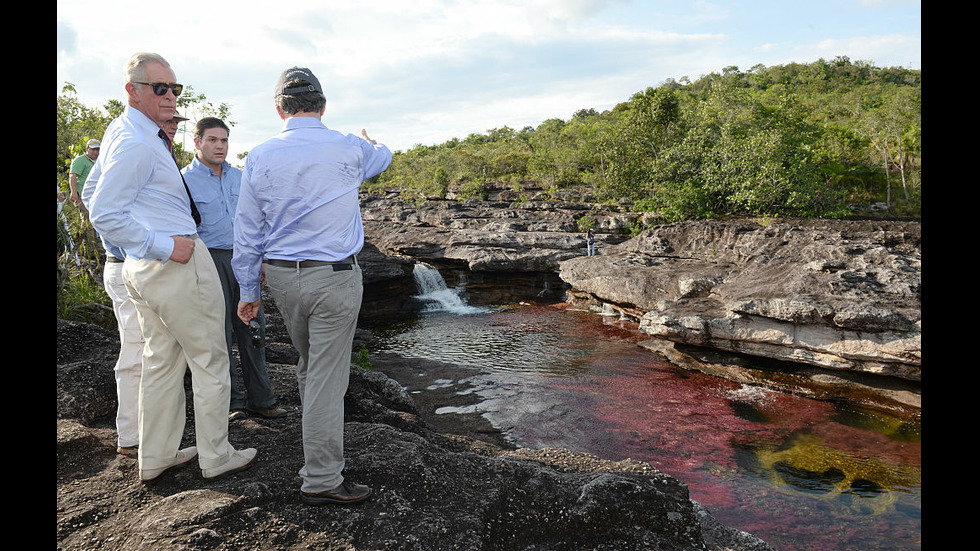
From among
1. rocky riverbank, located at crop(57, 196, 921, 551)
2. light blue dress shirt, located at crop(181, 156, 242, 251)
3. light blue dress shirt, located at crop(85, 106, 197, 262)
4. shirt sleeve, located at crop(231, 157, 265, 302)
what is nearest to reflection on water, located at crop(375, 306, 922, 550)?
rocky riverbank, located at crop(57, 196, 921, 551)

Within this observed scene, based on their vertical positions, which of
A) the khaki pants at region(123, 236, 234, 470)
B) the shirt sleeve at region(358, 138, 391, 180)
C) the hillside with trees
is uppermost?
the hillside with trees

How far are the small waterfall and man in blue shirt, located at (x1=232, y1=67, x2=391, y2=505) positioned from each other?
576 inches

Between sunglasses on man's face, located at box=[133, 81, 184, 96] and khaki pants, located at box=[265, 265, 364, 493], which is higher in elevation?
sunglasses on man's face, located at box=[133, 81, 184, 96]

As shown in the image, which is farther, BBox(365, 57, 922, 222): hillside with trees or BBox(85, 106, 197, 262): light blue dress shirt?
BBox(365, 57, 922, 222): hillside with trees

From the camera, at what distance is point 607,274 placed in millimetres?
14531

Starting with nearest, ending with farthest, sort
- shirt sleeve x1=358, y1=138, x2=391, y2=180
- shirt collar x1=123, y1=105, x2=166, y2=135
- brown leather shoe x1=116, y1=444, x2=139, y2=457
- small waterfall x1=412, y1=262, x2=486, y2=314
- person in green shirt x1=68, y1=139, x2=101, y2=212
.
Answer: shirt collar x1=123, y1=105, x2=166, y2=135 → shirt sleeve x1=358, y1=138, x2=391, y2=180 → brown leather shoe x1=116, y1=444, x2=139, y2=457 → person in green shirt x1=68, y1=139, x2=101, y2=212 → small waterfall x1=412, y1=262, x2=486, y2=314

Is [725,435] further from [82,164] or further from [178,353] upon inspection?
[82,164]

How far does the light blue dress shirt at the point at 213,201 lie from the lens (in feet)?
12.6

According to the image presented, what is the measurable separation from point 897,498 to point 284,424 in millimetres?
6455

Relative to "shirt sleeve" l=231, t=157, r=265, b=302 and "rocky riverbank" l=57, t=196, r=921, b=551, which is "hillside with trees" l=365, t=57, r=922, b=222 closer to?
"rocky riverbank" l=57, t=196, r=921, b=551

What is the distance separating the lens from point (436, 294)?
18.8 metres

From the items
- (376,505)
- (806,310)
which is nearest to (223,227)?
(376,505)

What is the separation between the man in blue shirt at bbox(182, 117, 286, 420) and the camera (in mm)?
3859
